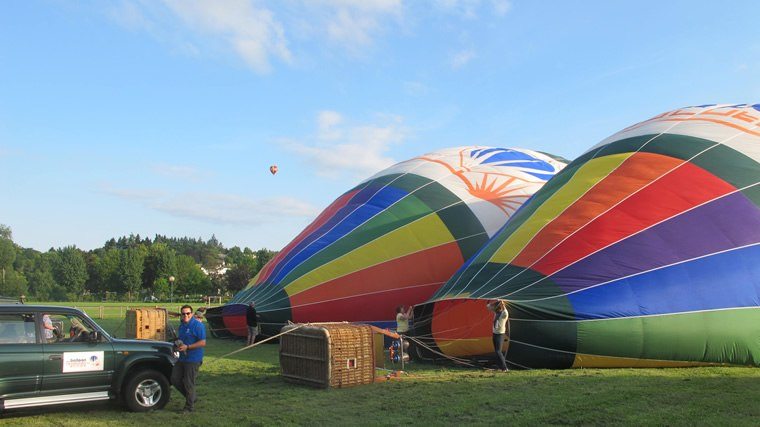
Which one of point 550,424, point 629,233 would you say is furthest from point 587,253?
point 550,424

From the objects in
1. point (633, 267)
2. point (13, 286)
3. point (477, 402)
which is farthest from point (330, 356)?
point (13, 286)

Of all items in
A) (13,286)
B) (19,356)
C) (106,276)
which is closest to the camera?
(19,356)

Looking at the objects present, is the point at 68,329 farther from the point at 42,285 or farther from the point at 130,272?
the point at 42,285

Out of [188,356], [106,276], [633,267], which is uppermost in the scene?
[106,276]

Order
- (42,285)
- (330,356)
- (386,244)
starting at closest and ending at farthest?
(330,356), (386,244), (42,285)

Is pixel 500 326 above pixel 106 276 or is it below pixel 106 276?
below

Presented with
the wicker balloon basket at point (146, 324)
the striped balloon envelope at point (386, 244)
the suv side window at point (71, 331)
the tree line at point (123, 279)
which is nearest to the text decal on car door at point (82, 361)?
the suv side window at point (71, 331)

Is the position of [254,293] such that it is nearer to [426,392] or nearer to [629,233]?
[426,392]

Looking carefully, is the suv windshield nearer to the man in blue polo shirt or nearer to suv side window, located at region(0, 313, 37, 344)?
suv side window, located at region(0, 313, 37, 344)

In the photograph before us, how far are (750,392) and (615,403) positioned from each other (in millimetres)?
1794

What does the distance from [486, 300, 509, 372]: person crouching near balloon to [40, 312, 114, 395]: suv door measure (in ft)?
17.7

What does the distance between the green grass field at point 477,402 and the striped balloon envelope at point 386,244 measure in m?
4.03

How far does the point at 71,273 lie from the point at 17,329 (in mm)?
76104

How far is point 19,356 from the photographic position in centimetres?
681
